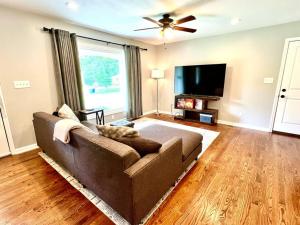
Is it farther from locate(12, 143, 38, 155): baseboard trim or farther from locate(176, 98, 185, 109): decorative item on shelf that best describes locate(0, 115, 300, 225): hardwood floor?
locate(176, 98, 185, 109): decorative item on shelf

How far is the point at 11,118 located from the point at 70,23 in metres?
2.14

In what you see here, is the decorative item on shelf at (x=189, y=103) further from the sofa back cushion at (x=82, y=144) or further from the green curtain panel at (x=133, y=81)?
the sofa back cushion at (x=82, y=144)

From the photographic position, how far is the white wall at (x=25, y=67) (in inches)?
96.1

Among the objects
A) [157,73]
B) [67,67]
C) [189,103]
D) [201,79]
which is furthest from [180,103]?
[67,67]

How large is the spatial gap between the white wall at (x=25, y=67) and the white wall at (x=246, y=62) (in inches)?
137

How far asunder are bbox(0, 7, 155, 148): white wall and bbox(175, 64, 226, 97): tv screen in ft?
9.99

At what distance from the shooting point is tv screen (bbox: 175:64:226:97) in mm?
3965

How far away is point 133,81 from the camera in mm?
4590

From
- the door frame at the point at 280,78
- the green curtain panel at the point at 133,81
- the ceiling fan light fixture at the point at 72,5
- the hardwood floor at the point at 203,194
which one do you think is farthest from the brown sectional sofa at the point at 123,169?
the door frame at the point at 280,78

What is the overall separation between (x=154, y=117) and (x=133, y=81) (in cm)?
138

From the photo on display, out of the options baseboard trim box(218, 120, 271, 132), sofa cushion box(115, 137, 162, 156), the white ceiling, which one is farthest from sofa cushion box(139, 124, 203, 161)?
baseboard trim box(218, 120, 271, 132)

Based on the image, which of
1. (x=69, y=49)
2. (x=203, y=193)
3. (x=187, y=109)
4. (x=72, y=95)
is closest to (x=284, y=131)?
(x=187, y=109)

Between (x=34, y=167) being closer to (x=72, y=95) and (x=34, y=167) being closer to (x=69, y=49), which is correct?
(x=72, y=95)

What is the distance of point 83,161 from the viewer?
160 centimetres
